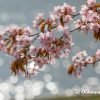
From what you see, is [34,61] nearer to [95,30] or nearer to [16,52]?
[16,52]

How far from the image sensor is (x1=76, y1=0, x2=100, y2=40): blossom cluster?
8.00 meters

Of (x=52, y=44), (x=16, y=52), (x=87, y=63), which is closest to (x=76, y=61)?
(x=87, y=63)

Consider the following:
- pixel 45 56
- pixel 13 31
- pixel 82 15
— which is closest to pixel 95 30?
pixel 82 15

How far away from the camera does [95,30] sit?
26.2 ft

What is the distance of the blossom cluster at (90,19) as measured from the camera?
8000 millimetres

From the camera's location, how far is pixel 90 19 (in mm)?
8117

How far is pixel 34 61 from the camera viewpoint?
28.9ft

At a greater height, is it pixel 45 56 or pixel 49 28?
pixel 49 28

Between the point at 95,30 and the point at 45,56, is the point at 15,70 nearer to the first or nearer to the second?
the point at 45,56

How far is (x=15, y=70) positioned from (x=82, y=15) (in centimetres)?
168

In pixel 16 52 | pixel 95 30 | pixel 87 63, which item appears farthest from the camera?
pixel 87 63

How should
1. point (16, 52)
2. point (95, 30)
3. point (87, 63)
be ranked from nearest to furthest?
point (95, 30) → point (16, 52) → point (87, 63)

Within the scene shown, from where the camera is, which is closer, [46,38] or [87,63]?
[46,38]

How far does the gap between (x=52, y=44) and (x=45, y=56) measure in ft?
0.92
